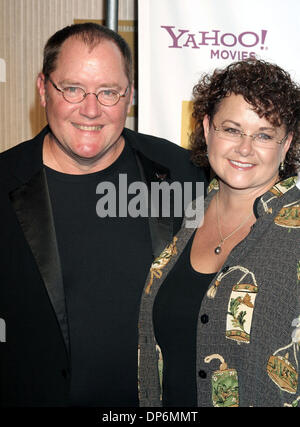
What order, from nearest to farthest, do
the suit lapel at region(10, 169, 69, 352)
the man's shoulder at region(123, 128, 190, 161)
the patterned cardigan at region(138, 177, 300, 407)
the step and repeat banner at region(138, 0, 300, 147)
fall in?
the patterned cardigan at region(138, 177, 300, 407)
the suit lapel at region(10, 169, 69, 352)
the man's shoulder at region(123, 128, 190, 161)
the step and repeat banner at region(138, 0, 300, 147)

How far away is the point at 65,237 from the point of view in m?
2.04

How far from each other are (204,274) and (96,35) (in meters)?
1.00

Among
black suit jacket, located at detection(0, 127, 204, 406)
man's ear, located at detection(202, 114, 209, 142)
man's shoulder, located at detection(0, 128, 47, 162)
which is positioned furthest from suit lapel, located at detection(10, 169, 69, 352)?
man's ear, located at detection(202, 114, 209, 142)

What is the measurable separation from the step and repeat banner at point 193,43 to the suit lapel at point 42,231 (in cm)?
74

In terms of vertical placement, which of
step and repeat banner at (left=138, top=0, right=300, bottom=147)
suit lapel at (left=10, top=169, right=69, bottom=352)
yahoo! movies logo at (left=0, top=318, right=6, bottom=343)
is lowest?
yahoo! movies logo at (left=0, top=318, right=6, bottom=343)

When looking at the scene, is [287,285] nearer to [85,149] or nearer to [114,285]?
[114,285]

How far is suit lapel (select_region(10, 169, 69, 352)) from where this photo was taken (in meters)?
1.95

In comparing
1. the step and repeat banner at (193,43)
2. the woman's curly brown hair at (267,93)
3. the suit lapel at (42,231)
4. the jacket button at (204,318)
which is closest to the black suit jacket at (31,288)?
the suit lapel at (42,231)

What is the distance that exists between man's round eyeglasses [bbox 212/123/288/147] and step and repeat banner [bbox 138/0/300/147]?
667mm

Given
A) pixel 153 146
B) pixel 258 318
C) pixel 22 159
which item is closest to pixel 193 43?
pixel 153 146

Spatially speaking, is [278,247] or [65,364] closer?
[278,247]

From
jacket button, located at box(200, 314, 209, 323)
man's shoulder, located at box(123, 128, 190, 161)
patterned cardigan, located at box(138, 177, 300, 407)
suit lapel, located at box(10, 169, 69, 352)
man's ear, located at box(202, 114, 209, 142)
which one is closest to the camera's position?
patterned cardigan, located at box(138, 177, 300, 407)

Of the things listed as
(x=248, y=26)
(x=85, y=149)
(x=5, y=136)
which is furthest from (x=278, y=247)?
(x=5, y=136)

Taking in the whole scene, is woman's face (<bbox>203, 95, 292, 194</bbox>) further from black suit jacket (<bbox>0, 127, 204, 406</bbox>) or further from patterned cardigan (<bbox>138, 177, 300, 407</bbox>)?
black suit jacket (<bbox>0, 127, 204, 406</bbox>)
